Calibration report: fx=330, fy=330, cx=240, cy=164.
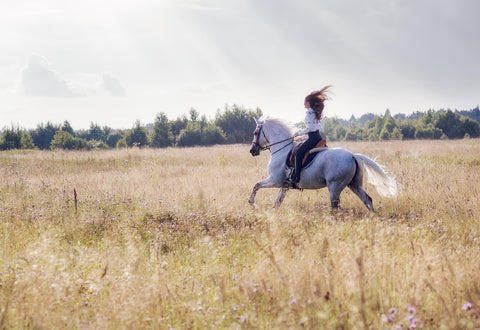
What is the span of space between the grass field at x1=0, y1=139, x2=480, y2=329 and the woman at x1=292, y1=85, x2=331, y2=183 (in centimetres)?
124

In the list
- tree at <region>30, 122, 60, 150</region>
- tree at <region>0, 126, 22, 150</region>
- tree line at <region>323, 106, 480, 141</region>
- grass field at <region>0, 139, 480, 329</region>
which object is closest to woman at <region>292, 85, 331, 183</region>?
grass field at <region>0, 139, 480, 329</region>

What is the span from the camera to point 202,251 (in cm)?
499

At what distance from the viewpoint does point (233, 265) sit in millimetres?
4613

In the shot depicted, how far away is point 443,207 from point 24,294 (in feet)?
24.6

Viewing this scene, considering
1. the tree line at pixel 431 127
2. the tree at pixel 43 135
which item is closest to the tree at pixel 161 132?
the tree line at pixel 431 127

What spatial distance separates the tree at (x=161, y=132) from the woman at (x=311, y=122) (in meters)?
→ 60.6

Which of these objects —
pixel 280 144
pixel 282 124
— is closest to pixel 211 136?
pixel 282 124

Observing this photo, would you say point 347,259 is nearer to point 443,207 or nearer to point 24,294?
point 24,294

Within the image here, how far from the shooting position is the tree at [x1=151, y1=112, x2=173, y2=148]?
216ft

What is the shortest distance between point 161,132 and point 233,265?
63.9m

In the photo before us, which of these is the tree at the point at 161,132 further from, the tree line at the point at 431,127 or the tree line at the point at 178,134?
the tree line at the point at 431,127

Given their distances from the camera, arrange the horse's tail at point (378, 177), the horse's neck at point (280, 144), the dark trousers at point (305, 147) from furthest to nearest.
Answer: the horse's neck at point (280, 144) → the dark trousers at point (305, 147) → the horse's tail at point (378, 177)

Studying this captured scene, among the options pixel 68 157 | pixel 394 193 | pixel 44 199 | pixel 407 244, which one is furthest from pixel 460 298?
pixel 68 157

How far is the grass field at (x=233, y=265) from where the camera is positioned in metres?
3.04
